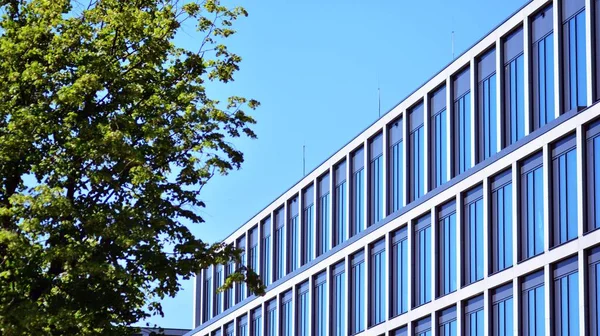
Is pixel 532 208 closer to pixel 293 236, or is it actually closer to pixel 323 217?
pixel 323 217

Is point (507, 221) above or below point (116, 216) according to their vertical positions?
above

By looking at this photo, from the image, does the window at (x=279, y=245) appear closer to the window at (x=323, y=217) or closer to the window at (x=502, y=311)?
the window at (x=323, y=217)

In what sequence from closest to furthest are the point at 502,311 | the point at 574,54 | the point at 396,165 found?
the point at 574,54 < the point at 502,311 < the point at 396,165

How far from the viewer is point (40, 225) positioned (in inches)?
1036

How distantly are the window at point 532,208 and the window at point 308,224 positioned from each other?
25.6 metres

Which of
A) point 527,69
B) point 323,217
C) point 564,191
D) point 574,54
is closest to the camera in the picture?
point 564,191

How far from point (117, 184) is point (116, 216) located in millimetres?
1016

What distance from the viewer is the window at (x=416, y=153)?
6125 centimetres

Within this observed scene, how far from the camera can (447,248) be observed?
5797 centimetres

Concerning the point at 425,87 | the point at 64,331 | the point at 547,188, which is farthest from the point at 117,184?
the point at 425,87

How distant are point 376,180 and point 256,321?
22.0 m

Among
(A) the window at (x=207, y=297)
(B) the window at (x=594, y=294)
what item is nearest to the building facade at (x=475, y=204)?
(B) the window at (x=594, y=294)

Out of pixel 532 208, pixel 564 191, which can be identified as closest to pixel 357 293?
pixel 532 208

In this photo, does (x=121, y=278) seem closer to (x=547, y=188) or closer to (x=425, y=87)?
(x=547, y=188)
